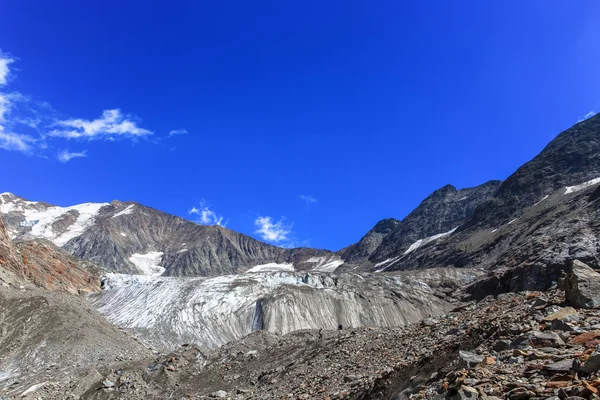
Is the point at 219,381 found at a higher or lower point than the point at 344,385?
higher

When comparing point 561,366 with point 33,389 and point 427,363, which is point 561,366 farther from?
point 33,389

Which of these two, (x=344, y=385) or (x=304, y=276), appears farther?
(x=304, y=276)

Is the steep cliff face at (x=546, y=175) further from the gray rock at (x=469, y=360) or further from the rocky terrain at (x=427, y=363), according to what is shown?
the gray rock at (x=469, y=360)

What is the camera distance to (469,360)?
418 inches

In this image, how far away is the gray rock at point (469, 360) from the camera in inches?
411

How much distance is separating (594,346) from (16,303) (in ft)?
168

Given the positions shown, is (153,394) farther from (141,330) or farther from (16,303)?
(141,330)

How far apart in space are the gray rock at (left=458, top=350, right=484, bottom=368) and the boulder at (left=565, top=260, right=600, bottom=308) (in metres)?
3.97

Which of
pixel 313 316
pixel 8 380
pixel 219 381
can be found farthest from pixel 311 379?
pixel 313 316

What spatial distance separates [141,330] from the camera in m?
59.8

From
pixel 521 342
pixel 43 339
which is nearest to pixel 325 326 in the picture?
pixel 43 339

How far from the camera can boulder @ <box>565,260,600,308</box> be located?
12.5m

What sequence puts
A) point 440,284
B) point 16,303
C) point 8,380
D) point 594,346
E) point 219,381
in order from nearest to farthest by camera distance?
1. point 594,346
2. point 219,381
3. point 8,380
4. point 16,303
5. point 440,284

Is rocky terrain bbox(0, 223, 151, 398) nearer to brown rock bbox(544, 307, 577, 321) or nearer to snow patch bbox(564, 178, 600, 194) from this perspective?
brown rock bbox(544, 307, 577, 321)
